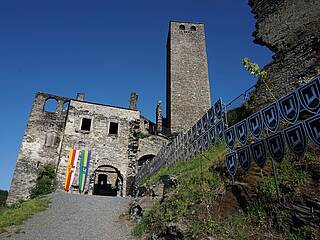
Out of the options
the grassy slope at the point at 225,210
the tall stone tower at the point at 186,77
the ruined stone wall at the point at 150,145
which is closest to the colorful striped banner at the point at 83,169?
the ruined stone wall at the point at 150,145

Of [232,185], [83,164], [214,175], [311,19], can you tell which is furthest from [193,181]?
[83,164]

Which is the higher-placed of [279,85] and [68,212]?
[279,85]

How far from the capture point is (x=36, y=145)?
18.7 metres

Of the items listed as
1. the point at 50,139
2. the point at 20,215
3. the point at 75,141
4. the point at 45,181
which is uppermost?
the point at 50,139

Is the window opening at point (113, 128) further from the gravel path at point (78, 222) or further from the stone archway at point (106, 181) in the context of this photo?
the gravel path at point (78, 222)

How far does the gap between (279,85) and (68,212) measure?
29.1 ft

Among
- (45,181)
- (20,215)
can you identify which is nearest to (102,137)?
(45,181)

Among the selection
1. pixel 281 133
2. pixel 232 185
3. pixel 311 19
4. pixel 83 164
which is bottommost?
pixel 232 185

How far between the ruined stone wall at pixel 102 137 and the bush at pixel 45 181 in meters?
0.74

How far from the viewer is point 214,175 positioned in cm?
659

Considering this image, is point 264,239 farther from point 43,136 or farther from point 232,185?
point 43,136

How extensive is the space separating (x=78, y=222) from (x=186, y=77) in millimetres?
19953

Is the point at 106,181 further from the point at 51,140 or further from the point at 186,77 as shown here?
the point at 186,77

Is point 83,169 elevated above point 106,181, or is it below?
above
